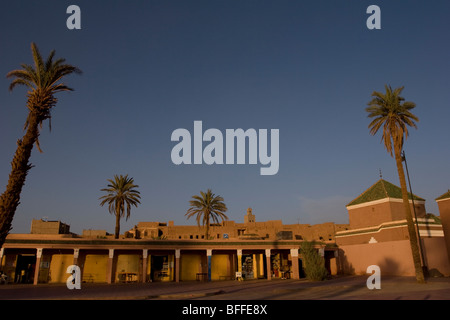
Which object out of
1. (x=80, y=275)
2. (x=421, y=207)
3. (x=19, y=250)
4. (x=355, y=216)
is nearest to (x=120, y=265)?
(x=80, y=275)

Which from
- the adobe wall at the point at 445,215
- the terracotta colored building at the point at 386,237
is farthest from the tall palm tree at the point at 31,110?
the adobe wall at the point at 445,215

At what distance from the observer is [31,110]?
17.6 m

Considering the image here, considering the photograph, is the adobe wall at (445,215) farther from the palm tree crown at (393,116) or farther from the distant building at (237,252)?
the palm tree crown at (393,116)

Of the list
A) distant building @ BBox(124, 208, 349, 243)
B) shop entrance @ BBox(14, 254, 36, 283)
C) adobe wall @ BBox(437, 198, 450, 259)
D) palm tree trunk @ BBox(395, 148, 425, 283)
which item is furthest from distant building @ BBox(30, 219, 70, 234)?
adobe wall @ BBox(437, 198, 450, 259)

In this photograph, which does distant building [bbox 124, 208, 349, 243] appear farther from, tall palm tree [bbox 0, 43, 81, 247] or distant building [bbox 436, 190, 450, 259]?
tall palm tree [bbox 0, 43, 81, 247]

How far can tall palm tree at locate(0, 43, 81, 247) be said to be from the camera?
15961 mm

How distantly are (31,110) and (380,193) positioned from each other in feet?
122

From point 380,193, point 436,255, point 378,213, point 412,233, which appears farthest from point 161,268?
point 436,255

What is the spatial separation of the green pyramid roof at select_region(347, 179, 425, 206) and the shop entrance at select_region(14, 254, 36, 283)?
37.1 m

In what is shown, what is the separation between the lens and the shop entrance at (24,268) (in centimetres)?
3472

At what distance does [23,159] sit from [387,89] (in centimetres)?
2664

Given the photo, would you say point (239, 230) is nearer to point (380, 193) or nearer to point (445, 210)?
point (380, 193)

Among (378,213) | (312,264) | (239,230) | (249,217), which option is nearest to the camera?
(312,264)
